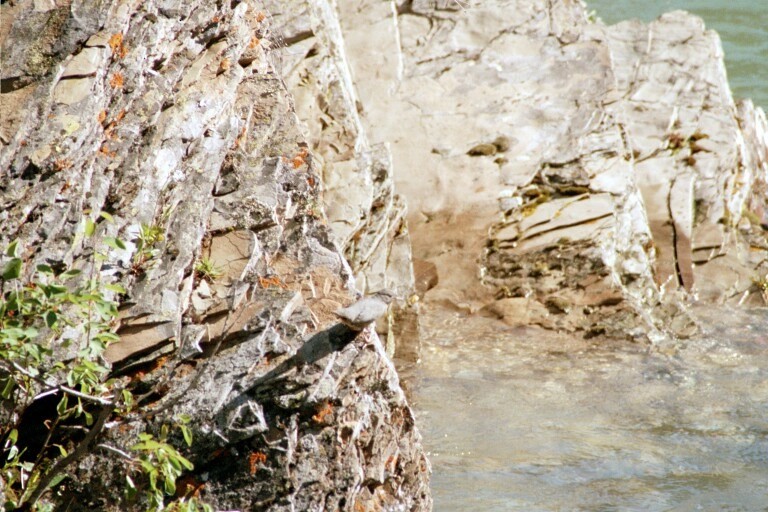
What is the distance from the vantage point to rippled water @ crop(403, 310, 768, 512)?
4.50m

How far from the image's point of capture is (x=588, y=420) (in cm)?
536

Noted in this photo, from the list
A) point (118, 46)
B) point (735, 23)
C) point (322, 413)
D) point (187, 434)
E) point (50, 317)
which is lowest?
point (322, 413)

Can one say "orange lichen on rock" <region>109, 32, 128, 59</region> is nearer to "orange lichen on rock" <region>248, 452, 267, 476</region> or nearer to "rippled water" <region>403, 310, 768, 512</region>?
"orange lichen on rock" <region>248, 452, 267, 476</region>

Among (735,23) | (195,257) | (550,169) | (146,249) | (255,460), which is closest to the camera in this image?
(255,460)

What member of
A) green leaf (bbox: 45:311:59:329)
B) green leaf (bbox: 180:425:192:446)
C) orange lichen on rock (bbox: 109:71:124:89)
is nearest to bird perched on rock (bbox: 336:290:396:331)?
green leaf (bbox: 180:425:192:446)

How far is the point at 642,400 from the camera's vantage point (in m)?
5.71

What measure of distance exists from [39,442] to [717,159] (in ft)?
22.1

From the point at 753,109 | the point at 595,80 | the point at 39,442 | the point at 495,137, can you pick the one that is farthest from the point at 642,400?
the point at 753,109

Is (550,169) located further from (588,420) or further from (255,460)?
(255,460)

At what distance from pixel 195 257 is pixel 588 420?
2716 mm

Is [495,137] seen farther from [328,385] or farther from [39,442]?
[39,442]

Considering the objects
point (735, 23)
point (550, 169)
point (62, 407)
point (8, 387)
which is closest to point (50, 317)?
point (8, 387)

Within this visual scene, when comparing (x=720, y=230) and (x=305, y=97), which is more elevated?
(x=305, y=97)

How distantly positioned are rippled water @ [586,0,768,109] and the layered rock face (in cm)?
525
